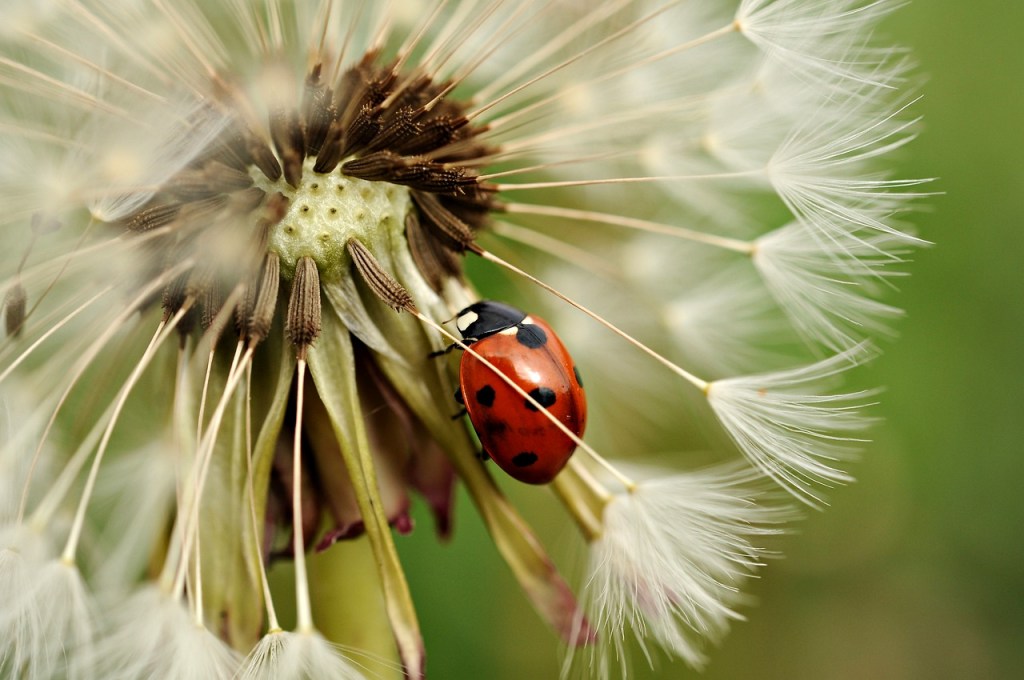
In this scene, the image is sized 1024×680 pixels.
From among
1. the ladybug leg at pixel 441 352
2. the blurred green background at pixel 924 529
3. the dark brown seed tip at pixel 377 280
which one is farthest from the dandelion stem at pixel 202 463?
the blurred green background at pixel 924 529

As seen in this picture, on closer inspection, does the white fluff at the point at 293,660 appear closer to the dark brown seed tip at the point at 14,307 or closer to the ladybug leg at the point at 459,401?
the ladybug leg at the point at 459,401

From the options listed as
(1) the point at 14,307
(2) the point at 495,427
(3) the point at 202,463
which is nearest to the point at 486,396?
(2) the point at 495,427

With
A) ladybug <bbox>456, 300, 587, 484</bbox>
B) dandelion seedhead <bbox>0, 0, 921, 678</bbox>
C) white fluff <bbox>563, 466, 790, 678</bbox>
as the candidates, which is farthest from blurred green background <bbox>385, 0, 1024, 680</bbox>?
ladybug <bbox>456, 300, 587, 484</bbox>

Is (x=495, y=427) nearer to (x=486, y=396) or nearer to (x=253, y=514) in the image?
(x=486, y=396)

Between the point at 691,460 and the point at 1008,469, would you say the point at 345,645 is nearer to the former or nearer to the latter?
the point at 691,460

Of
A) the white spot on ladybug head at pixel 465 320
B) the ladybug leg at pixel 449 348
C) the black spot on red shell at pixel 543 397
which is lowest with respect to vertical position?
the black spot on red shell at pixel 543 397

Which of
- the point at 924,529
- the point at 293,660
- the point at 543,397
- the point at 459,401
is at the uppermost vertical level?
the point at 459,401

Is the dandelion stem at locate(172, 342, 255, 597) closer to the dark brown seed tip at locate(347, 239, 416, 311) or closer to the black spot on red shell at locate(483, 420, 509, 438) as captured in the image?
the dark brown seed tip at locate(347, 239, 416, 311)
